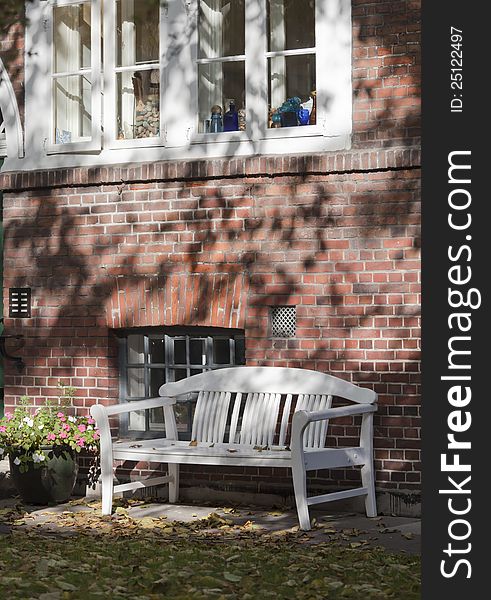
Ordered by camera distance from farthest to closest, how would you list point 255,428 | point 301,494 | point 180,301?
point 180,301 → point 255,428 → point 301,494

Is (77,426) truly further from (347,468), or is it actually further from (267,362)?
(347,468)

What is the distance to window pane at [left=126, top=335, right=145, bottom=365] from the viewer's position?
9125 millimetres

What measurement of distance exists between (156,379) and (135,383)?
0.19 metres

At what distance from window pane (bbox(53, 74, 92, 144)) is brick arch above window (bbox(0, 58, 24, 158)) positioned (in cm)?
32

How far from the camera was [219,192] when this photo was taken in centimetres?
862

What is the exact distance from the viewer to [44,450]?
852cm

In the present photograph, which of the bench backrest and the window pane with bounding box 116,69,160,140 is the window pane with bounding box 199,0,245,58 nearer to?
the window pane with bounding box 116,69,160,140

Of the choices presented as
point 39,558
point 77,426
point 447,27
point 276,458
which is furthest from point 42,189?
point 447,27

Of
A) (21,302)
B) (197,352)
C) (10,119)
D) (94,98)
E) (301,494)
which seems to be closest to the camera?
(301,494)

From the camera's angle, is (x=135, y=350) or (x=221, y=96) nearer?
(x=221, y=96)

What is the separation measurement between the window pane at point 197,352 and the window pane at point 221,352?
92mm

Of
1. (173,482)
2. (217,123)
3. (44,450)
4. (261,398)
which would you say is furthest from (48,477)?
(217,123)

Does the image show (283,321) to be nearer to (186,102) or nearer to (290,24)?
(186,102)

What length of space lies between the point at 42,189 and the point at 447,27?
5.82 metres
